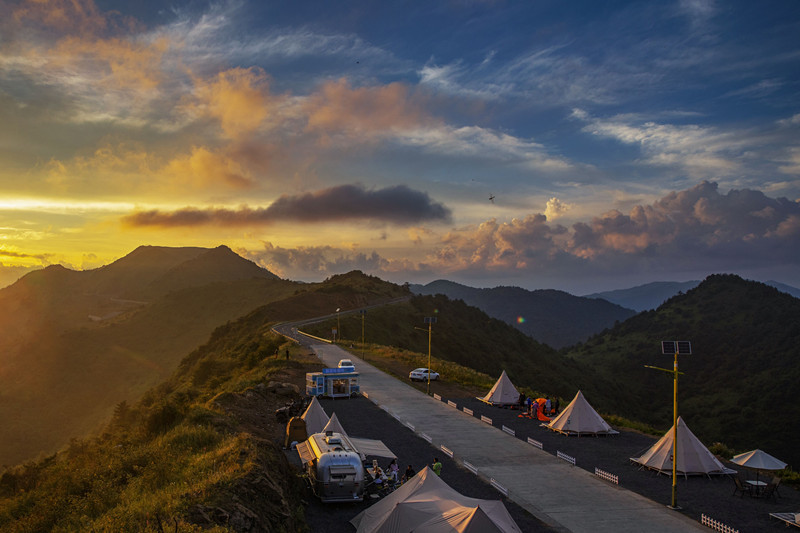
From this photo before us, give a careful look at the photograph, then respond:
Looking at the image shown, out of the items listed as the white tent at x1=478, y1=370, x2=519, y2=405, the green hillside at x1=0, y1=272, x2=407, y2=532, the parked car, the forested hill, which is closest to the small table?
the green hillside at x1=0, y1=272, x2=407, y2=532

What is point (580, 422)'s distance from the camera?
117ft

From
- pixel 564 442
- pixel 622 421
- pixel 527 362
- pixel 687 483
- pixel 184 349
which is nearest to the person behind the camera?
pixel 687 483

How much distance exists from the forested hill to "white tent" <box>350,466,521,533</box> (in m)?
87.3

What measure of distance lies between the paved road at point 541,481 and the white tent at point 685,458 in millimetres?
3537

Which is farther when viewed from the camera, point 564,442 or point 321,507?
point 564,442

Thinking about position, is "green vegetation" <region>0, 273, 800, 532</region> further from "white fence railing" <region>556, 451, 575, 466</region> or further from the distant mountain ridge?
the distant mountain ridge

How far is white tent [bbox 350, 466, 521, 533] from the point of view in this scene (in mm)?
16812

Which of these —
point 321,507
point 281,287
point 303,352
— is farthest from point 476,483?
point 281,287

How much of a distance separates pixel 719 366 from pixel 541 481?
5359 inches

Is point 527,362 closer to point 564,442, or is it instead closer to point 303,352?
point 303,352

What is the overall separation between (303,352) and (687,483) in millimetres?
57749

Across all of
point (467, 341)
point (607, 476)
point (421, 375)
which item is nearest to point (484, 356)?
point (467, 341)

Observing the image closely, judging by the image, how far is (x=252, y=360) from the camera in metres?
75.2

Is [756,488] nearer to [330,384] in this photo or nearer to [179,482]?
[179,482]
